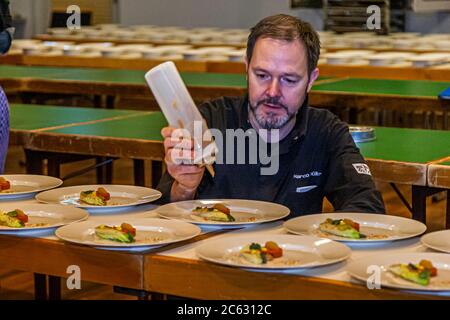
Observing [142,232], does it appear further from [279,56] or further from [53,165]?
[53,165]

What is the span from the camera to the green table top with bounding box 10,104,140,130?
4.84 metres

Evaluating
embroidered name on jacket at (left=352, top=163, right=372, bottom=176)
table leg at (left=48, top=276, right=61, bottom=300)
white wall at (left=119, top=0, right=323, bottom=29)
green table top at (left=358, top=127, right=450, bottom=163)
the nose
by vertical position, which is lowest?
table leg at (left=48, top=276, right=61, bottom=300)

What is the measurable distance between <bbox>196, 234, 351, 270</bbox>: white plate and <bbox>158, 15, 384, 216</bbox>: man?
19.8 inches

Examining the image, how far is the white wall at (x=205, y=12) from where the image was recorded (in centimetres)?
1299

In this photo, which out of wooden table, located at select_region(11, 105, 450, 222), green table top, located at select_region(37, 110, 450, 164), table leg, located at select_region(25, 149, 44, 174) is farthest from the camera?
table leg, located at select_region(25, 149, 44, 174)

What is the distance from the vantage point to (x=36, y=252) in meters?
2.37

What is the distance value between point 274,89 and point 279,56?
4.0 inches

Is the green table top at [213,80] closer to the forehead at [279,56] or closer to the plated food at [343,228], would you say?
the forehead at [279,56]

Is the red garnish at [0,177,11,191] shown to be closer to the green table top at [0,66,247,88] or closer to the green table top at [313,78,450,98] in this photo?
the green table top at [313,78,450,98]

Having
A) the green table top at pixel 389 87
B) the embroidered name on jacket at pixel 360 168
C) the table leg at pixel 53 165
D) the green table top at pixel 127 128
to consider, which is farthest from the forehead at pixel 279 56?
the green table top at pixel 389 87

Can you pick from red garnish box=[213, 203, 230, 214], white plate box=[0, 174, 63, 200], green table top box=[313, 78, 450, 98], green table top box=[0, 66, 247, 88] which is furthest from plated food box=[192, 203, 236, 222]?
green table top box=[0, 66, 247, 88]

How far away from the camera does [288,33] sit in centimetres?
292

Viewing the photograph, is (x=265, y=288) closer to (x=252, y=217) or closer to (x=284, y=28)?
(x=252, y=217)

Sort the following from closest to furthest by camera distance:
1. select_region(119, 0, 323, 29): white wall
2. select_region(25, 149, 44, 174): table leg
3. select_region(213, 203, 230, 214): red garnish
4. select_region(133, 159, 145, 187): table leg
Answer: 1. select_region(213, 203, 230, 214): red garnish
2. select_region(25, 149, 44, 174): table leg
3. select_region(133, 159, 145, 187): table leg
4. select_region(119, 0, 323, 29): white wall
